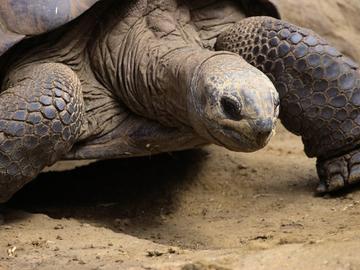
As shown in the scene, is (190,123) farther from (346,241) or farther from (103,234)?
(346,241)

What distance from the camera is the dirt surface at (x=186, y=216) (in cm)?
392

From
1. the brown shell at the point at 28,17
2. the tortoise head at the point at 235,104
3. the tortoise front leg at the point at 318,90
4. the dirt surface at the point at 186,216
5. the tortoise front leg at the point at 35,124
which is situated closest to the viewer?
the dirt surface at the point at 186,216

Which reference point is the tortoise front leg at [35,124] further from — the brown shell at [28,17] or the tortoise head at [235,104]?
the tortoise head at [235,104]

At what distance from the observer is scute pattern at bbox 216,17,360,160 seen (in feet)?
18.6

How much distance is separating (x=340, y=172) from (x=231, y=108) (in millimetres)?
1509

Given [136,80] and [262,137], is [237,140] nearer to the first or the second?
[262,137]

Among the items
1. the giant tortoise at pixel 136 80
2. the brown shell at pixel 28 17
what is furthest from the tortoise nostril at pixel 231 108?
the brown shell at pixel 28 17

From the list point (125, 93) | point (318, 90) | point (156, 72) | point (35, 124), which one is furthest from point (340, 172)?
point (35, 124)

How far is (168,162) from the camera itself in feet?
22.3

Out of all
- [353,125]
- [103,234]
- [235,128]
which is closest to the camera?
[235,128]

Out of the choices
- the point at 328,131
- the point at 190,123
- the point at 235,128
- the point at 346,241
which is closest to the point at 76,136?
the point at 190,123

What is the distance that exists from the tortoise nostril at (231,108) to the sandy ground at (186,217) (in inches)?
25.1

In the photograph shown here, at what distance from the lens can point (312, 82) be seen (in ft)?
18.6

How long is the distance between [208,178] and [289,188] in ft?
2.11
